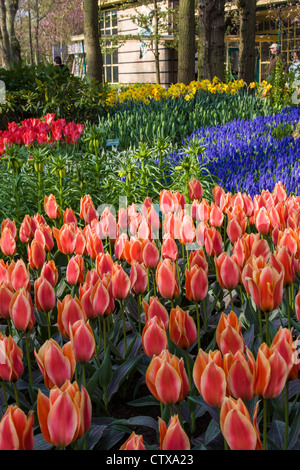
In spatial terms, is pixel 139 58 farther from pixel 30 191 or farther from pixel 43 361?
pixel 43 361

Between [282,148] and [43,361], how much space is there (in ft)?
16.7

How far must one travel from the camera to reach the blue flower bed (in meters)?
4.17

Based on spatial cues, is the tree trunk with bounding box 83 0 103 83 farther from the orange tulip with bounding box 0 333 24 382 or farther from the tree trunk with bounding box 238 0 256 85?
the orange tulip with bounding box 0 333 24 382

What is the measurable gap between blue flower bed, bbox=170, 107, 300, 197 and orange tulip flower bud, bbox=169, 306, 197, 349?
2.47 metres

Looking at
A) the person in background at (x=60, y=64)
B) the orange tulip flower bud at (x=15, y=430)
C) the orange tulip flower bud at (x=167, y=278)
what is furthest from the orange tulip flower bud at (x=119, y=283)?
the person in background at (x=60, y=64)

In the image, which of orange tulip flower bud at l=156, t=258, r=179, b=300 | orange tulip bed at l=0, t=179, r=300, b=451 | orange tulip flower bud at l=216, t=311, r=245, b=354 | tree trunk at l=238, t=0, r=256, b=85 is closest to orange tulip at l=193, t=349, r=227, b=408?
orange tulip bed at l=0, t=179, r=300, b=451

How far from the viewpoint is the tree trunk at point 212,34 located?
12742 mm

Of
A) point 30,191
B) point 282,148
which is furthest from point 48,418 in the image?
point 282,148

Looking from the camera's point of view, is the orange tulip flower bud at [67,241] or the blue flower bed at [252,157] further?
the blue flower bed at [252,157]

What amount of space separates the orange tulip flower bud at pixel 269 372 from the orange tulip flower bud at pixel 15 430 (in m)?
0.50

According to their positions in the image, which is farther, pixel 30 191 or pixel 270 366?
pixel 30 191

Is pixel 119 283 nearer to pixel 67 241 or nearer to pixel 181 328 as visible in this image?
pixel 181 328

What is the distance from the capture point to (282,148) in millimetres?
5980

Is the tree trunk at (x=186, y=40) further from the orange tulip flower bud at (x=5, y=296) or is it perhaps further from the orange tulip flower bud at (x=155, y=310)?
the orange tulip flower bud at (x=155, y=310)
